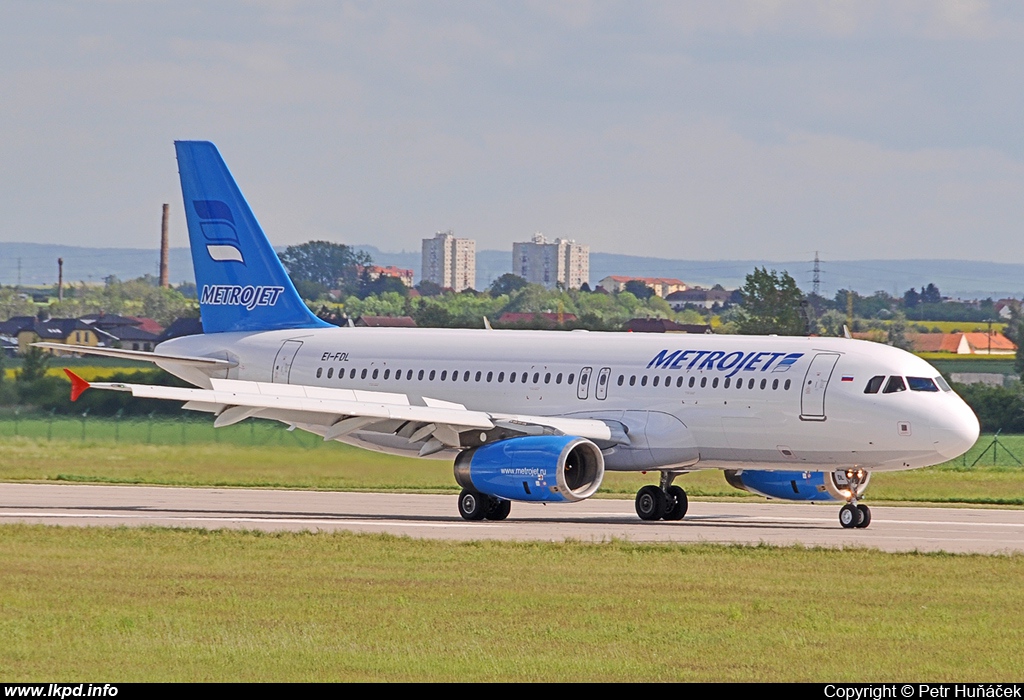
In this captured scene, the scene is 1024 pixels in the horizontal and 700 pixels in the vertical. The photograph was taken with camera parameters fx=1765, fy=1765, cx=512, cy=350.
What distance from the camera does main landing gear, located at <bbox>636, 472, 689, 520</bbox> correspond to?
35875 millimetres

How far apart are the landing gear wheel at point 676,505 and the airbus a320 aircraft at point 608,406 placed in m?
0.04

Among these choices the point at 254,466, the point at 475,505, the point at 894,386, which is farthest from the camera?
the point at 254,466

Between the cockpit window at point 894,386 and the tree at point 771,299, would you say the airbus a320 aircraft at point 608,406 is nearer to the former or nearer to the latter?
the cockpit window at point 894,386

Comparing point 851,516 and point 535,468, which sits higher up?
point 535,468

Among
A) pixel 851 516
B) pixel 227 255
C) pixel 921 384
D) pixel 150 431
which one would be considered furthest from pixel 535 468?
pixel 150 431

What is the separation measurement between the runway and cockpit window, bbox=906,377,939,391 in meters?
2.70

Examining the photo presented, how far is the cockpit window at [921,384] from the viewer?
32.8 metres

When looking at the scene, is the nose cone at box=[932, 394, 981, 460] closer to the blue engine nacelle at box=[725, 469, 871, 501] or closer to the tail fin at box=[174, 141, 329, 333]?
the blue engine nacelle at box=[725, 469, 871, 501]

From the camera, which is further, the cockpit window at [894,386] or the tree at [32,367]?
the tree at [32,367]

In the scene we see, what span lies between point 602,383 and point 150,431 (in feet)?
57.3

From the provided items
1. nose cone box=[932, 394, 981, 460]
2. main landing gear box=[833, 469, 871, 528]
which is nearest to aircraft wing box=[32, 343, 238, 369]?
main landing gear box=[833, 469, 871, 528]

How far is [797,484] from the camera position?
35.8 metres

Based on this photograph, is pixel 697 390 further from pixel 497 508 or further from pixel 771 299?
pixel 771 299

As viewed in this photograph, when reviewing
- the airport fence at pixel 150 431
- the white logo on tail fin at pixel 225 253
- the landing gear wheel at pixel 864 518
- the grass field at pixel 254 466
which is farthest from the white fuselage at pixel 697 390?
the white logo on tail fin at pixel 225 253
